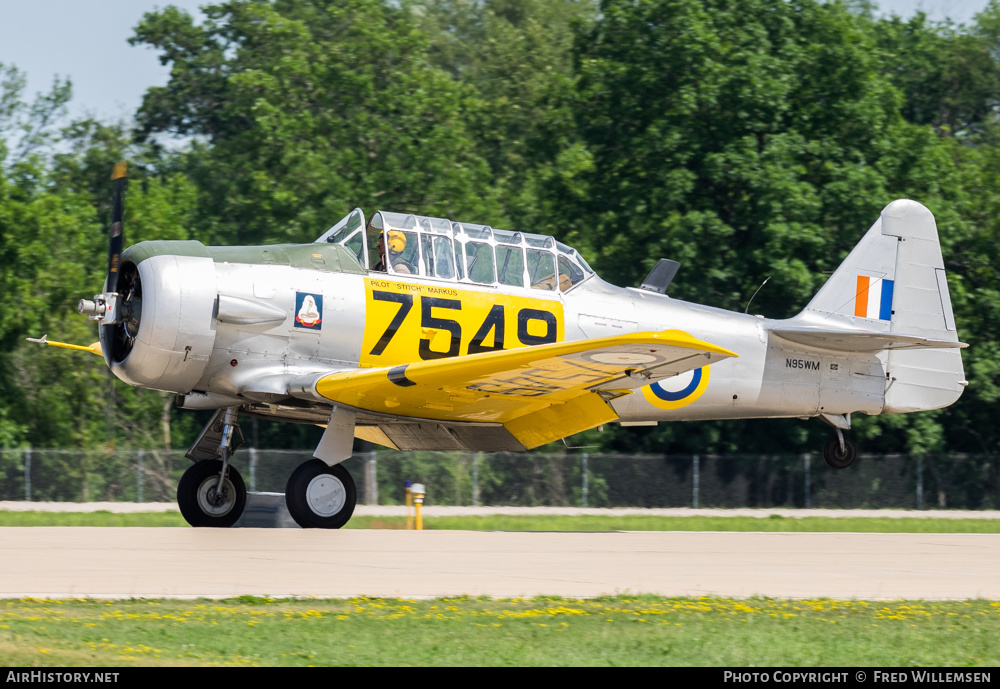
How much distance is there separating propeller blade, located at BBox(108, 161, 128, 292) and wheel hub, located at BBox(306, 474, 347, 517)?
10.8 feet

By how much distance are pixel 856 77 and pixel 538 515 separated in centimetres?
1527

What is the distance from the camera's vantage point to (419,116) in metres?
33.0

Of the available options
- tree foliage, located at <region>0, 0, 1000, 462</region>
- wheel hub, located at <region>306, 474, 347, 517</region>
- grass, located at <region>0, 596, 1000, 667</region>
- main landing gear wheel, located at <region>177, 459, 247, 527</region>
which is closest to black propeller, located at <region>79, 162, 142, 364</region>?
main landing gear wheel, located at <region>177, 459, 247, 527</region>

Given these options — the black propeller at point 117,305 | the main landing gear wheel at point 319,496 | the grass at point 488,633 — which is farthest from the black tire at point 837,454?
the black propeller at point 117,305

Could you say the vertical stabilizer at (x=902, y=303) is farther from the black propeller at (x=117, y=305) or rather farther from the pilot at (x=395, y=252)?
the black propeller at (x=117, y=305)

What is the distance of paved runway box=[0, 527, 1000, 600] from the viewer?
9031mm

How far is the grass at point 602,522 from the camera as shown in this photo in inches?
686

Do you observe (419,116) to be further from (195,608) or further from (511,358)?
(195,608)

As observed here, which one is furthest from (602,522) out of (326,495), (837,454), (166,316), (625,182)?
(625,182)

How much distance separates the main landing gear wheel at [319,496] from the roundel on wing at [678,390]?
14.9 ft

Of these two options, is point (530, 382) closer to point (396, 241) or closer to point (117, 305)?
point (396, 241)

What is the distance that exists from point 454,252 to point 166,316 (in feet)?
11.9

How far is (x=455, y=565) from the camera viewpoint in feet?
34.9

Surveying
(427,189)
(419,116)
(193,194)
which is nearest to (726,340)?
(427,189)
